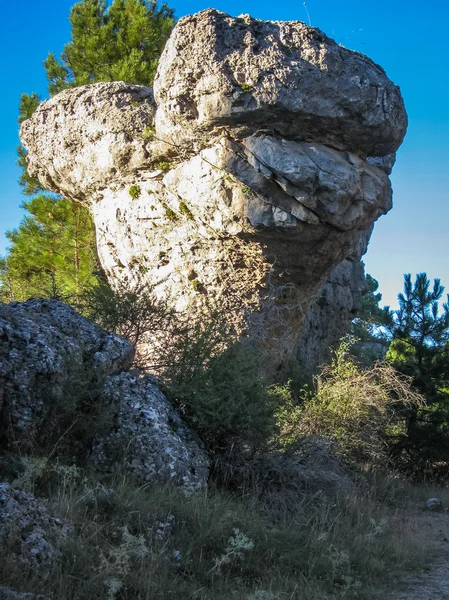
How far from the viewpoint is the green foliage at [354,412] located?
36.1 feet

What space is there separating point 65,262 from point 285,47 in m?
9.19

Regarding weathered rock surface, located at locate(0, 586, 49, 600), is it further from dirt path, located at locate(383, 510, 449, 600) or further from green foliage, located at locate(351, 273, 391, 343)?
green foliage, located at locate(351, 273, 391, 343)

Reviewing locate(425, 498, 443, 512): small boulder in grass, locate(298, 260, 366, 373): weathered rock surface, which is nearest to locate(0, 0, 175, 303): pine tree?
locate(298, 260, 366, 373): weathered rock surface

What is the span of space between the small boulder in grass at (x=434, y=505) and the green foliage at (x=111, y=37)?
13996mm

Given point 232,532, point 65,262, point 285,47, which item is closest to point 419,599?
point 232,532

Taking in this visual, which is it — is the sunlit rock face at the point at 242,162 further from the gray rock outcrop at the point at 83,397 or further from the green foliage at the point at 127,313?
the gray rock outcrop at the point at 83,397

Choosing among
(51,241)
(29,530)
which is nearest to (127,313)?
(29,530)

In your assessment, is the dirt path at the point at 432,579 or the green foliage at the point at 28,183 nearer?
the dirt path at the point at 432,579

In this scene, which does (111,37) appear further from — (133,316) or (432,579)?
(432,579)

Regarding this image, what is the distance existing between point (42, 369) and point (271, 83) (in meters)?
7.37

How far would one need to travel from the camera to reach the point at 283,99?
11.2 m

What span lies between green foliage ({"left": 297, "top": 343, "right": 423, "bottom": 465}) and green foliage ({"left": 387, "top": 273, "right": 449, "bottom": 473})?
84cm

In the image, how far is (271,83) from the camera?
36.6ft

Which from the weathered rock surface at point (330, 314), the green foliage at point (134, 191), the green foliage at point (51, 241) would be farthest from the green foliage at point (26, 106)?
the weathered rock surface at point (330, 314)
